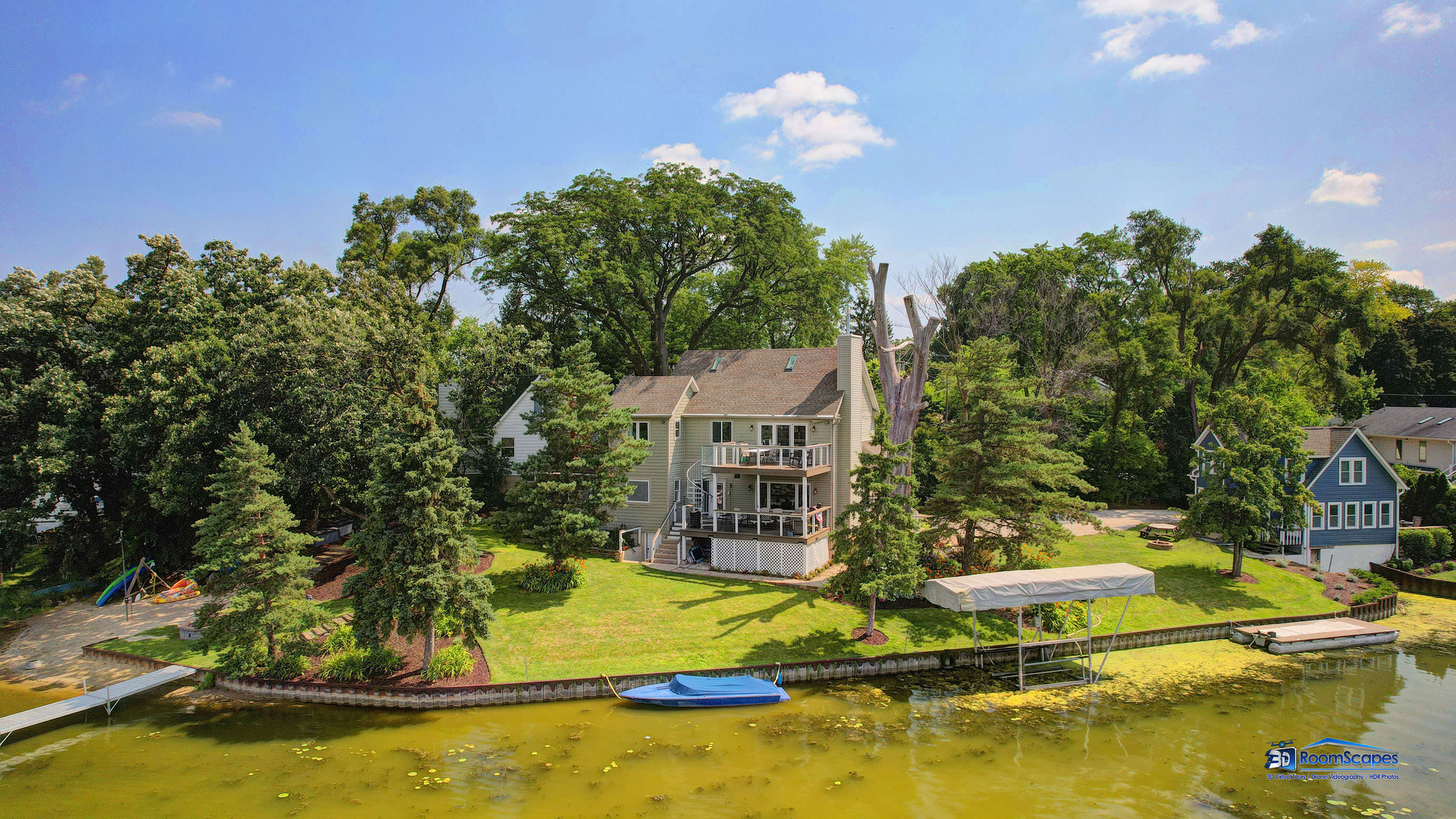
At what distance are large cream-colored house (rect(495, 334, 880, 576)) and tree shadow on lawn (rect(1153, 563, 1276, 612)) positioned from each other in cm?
1221

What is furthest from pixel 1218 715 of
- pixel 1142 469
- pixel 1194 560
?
pixel 1142 469

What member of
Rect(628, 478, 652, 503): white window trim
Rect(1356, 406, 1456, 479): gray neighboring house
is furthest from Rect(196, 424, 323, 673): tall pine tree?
Rect(1356, 406, 1456, 479): gray neighboring house

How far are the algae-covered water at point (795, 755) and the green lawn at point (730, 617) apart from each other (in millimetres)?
1735

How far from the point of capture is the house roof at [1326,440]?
28.1 meters

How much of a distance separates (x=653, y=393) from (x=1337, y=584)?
2912cm

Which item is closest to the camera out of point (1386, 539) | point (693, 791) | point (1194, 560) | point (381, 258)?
point (693, 791)

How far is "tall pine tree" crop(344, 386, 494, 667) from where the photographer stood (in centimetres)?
1736

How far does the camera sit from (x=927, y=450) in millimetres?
36875

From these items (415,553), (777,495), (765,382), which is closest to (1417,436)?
(765,382)

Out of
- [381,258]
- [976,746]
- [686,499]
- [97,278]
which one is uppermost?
[381,258]

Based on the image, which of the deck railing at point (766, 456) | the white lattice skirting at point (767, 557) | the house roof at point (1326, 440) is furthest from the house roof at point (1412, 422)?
the white lattice skirting at point (767, 557)

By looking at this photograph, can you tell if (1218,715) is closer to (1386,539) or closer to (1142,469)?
(1386,539)

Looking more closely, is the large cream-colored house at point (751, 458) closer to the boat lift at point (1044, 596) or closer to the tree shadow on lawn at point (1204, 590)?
the boat lift at point (1044, 596)

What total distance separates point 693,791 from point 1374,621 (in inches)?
1026
